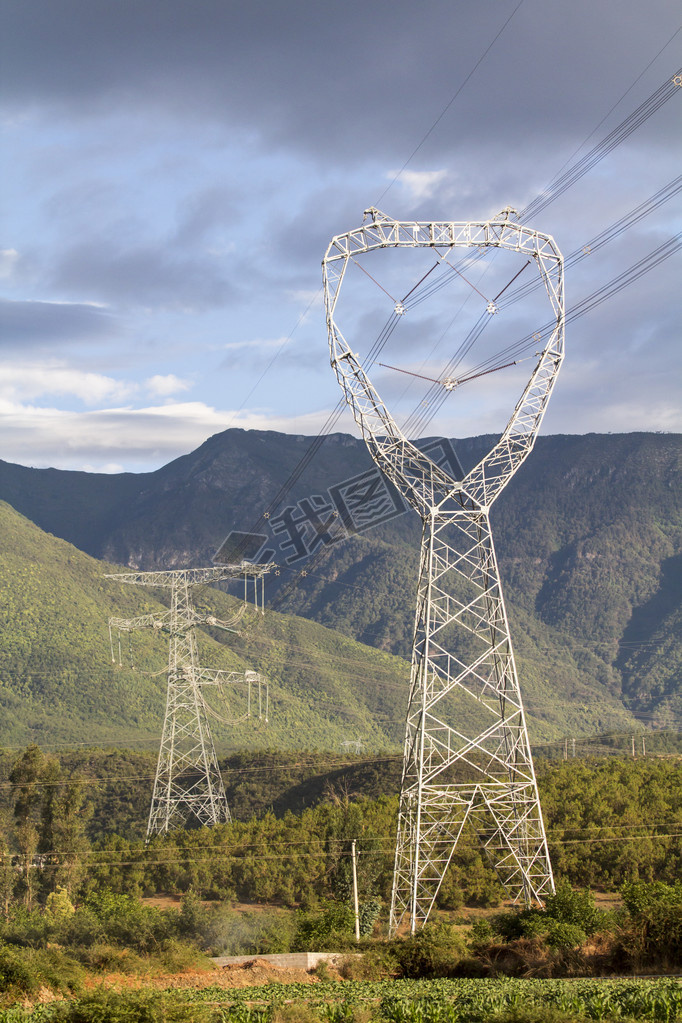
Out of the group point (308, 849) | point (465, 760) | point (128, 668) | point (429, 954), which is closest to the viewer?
point (429, 954)

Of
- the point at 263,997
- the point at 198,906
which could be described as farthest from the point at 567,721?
the point at 263,997

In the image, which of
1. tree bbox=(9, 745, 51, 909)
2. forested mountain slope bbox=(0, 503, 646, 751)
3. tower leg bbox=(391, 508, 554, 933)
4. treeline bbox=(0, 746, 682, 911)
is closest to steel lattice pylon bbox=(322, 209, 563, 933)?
tower leg bbox=(391, 508, 554, 933)

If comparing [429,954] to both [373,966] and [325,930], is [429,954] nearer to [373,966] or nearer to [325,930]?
[373,966]

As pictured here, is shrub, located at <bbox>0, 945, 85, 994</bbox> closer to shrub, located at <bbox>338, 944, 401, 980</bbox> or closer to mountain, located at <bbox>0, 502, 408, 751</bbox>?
shrub, located at <bbox>338, 944, 401, 980</bbox>

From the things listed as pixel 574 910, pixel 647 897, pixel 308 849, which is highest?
pixel 647 897

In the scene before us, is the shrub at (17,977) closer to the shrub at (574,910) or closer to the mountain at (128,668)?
the shrub at (574,910)

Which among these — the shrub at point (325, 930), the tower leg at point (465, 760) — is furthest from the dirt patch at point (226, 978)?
the shrub at point (325, 930)

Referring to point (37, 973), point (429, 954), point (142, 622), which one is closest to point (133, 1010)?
point (37, 973)
